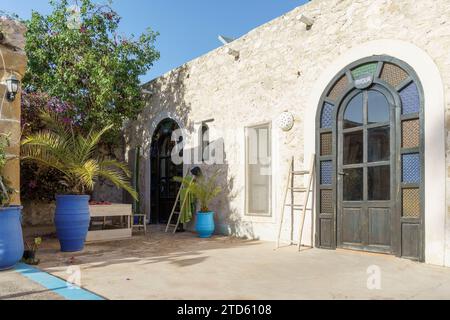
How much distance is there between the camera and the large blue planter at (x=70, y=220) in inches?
216

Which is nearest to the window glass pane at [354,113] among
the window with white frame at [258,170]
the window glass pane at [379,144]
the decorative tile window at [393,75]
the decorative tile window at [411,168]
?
the window glass pane at [379,144]

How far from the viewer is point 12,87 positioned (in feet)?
15.8

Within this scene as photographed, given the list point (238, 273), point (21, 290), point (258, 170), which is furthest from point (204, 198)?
point (21, 290)

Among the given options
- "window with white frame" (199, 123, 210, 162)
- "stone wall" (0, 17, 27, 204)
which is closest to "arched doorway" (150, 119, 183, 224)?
"window with white frame" (199, 123, 210, 162)

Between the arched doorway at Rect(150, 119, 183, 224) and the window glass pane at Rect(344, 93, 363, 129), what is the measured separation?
14.6ft

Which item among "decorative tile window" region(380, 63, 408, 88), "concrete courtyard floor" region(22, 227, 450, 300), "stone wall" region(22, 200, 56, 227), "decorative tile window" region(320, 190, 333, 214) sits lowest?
"concrete courtyard floor" region(22, 227, 450, 300)

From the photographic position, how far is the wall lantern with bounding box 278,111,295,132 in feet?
20.9

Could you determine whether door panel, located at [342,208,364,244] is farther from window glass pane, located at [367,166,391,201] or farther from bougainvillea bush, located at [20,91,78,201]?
bougainvillea bush, located at [20,91,78,201]

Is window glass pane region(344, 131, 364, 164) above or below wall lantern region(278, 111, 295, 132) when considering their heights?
below

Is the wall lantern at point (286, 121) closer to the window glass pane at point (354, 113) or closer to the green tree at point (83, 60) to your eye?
the window glass pane at point (354, 113)

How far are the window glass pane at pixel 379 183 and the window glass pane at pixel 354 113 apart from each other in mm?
723

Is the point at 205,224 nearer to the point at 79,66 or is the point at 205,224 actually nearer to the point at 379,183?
the point at 379,183

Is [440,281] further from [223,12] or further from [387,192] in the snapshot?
[223,12]
